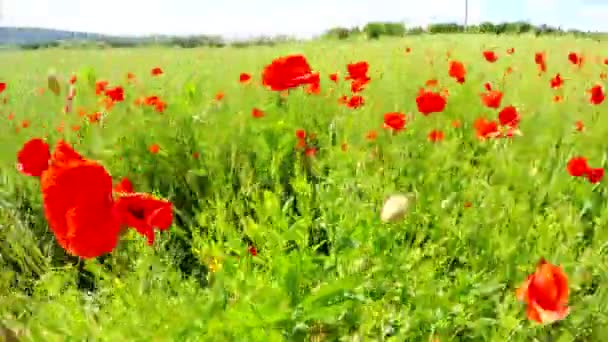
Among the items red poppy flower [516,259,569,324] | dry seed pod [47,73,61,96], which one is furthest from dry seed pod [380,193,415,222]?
dry seed pod [47,73,61,96]

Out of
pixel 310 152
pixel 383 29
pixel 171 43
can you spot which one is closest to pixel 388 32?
pixel 383 29

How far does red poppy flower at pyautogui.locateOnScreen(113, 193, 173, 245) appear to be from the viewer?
2.82 ft

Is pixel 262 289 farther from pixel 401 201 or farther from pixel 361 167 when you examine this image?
pixel 361 167

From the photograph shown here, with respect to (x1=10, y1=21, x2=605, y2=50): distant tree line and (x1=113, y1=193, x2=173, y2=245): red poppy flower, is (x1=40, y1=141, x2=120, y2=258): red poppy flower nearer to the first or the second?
(x1=113, y1=193, x2=173, y2=245): red poppy flower

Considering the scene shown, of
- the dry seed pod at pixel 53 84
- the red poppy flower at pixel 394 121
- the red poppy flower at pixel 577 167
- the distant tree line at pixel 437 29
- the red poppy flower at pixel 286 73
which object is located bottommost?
the distant tree line at pixel 437 29

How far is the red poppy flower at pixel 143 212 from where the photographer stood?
2.82ft

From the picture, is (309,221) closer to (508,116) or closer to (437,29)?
(508,116)

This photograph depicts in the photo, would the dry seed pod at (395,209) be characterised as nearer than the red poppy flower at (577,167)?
Yes

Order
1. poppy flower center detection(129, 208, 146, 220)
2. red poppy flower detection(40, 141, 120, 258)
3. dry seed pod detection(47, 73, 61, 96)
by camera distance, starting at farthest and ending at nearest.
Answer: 1. dry seed pod detection(47, 73, 61, 96)
2. poppy flower center detection(129, 208, 146, 220)
3. red poppy flower detection(40, 141, 120, 258)

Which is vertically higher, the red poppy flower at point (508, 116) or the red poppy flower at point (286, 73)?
the red poppy flower at point (286, 73)

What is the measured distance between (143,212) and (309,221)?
24.3 inches

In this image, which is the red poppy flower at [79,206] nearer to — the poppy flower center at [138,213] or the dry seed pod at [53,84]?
the poppy flower center at [138,213]

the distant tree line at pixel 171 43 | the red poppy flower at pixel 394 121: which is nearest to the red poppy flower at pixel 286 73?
the red poppy flower at pixel 394 121

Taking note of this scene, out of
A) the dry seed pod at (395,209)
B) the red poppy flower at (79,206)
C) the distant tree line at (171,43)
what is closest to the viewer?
the red poppy flower at (79,206)
